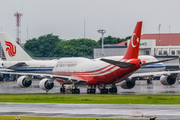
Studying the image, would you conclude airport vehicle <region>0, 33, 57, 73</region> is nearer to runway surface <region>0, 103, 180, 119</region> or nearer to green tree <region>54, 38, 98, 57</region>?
runway surface <region>0, 103, 180, 119</region>

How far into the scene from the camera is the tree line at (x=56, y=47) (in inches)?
7151

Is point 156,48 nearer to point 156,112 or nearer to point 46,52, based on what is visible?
point 46,52

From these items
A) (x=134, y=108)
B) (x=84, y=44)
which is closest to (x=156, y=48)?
(x=84, y=44)

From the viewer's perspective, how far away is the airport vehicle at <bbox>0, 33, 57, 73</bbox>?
72562 millimetres

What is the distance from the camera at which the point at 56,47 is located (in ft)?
620

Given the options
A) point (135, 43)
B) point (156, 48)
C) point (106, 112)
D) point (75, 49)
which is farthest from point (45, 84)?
point (75, 49)

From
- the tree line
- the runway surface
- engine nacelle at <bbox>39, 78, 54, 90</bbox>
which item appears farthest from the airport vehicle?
the tree line

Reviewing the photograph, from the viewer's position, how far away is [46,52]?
187000 mm

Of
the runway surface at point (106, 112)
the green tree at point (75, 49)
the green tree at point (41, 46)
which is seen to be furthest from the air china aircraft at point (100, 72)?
the green tree at point (41, 46)

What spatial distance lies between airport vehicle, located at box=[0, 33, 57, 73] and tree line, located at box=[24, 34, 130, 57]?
10243cm

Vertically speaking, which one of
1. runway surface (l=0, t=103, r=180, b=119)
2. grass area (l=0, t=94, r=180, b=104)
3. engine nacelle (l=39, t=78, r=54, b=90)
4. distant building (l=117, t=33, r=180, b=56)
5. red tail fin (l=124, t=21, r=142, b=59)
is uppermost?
distant building (l=117, t=33, r=180, b=56)

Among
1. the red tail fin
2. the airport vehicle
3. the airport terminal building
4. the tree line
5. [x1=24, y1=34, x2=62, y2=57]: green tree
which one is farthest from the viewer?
[x1=24, y1=34, x2=62, y2=57]: green tree

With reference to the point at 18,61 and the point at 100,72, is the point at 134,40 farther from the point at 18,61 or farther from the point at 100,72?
the point at 18,61

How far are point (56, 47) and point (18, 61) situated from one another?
379 feet
